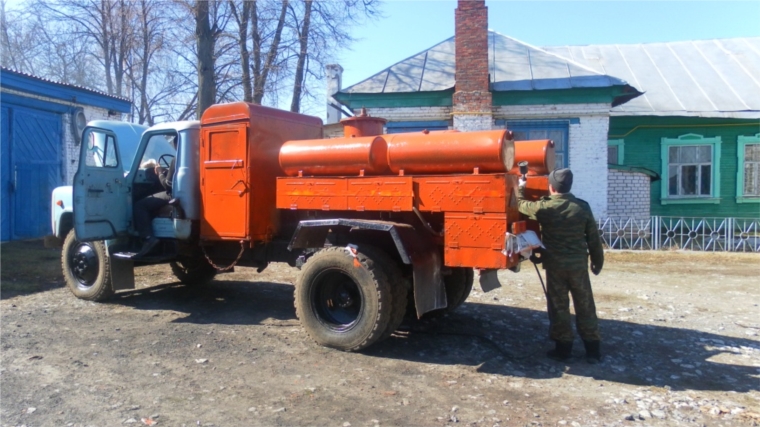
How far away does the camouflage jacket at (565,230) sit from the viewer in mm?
5008

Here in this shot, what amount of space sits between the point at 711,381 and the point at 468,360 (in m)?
1.93

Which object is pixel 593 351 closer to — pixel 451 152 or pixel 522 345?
pixel 522 345

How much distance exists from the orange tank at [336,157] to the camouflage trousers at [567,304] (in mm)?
1835

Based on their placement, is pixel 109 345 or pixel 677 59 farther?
pixel 677 59

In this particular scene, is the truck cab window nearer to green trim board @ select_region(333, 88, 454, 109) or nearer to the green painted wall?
green trim board @ select_region(333, 88, 454, 109)

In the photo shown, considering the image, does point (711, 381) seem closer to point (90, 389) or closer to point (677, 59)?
point (90, 389)

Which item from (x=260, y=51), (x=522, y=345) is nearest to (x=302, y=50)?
(x=260, y=51)

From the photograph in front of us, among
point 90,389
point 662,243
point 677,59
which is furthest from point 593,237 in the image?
point 677,59

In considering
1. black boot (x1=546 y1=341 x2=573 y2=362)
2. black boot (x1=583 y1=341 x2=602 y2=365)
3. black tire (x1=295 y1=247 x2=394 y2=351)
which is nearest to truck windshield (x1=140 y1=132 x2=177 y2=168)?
black tire (x1=295 y1=247 x2=394 y2=351)

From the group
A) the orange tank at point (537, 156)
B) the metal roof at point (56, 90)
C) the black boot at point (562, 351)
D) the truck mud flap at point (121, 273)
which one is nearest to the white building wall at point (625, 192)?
the orange tank at point (537, 156)

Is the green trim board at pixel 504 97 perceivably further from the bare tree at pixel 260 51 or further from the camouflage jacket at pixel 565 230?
the camouflage jacket at pixel 565 230

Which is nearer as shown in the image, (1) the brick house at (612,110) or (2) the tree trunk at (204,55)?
(1) the brick house at (612,110)

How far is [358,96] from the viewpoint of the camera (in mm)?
15242

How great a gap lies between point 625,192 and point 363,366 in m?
11.9
